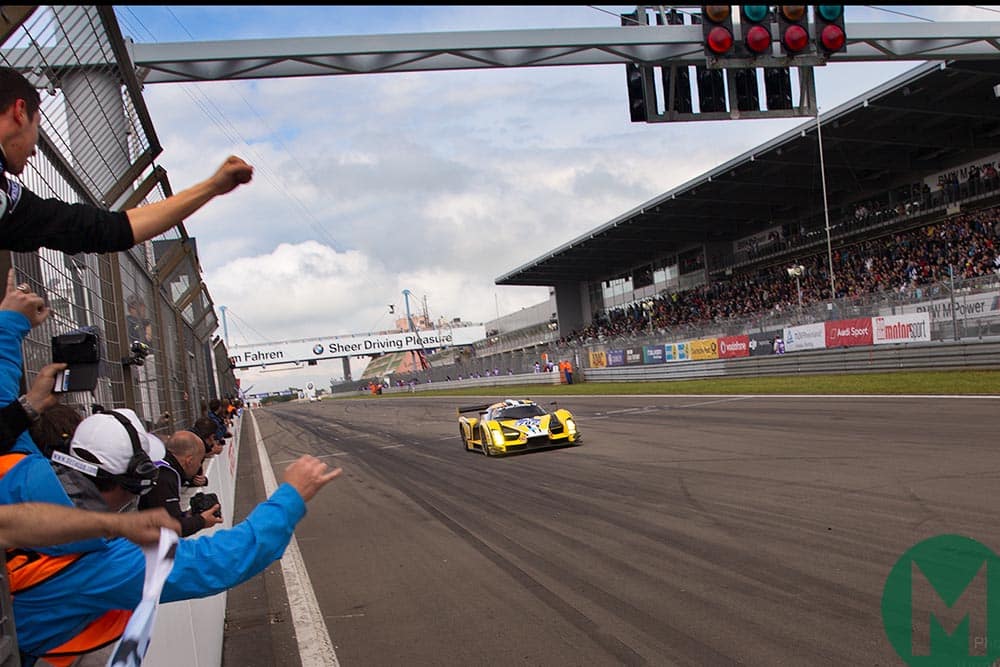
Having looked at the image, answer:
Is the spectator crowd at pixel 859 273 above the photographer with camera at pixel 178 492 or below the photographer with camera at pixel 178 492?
above

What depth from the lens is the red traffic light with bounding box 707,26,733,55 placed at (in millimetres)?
9148

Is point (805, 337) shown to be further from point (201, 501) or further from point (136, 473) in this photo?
point (136, 473)

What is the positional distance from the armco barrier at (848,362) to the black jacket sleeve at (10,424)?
21192 mm

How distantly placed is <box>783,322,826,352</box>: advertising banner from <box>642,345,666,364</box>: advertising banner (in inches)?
341

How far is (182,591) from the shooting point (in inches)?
83.1

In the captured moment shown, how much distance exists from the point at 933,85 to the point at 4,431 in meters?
30.7

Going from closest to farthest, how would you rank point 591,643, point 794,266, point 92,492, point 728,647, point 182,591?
point 182,591
point 92,492
point 728,647
point 591,643
point 794,266

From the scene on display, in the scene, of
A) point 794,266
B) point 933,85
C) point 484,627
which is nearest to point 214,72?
point 484,627

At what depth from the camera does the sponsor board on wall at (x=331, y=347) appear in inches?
3251

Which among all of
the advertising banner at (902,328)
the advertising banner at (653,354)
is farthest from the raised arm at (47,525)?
the advertising banner at (653,354)

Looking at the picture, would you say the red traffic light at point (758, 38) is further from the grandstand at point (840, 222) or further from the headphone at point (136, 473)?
the grandstand at point (840, 222)

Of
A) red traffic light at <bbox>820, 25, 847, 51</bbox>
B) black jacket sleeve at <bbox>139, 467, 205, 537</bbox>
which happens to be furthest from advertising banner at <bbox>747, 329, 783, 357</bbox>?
black jacket sleeve at <bbox>139, 467, 205, 537</bbox>

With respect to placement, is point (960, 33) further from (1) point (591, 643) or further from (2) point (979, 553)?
(1) point (591, 643)

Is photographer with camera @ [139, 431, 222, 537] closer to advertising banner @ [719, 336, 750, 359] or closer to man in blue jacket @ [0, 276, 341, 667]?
man in blue jacket @ [0, 276, 341, 667]
